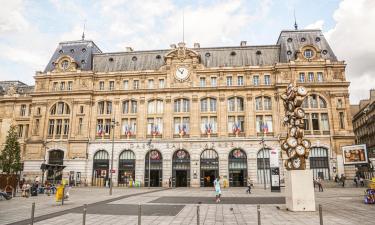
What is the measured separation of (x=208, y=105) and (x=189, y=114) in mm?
3644

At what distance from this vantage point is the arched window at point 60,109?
52344 mm

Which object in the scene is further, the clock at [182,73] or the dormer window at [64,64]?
the dormer window at [64,64]

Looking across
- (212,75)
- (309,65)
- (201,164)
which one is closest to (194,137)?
(201,164)

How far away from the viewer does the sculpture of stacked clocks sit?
18.6m

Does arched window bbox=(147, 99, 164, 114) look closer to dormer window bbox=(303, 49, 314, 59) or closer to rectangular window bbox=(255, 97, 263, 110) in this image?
rectangular window bbox=(255, 97, 263, 110)

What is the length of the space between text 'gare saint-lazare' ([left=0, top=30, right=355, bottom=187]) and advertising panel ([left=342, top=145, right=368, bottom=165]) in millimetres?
4835

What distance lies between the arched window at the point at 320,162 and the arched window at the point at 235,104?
1339 cm

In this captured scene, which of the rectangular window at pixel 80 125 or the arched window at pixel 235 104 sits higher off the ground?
the arched window at pixel 235 104

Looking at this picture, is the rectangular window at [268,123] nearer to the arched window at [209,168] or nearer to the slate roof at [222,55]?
the arched window at [209,168]

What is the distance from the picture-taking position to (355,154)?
3934cm

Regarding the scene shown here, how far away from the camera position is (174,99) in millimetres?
50719

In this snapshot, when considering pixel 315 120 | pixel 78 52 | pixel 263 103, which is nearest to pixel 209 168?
pixel 263 103

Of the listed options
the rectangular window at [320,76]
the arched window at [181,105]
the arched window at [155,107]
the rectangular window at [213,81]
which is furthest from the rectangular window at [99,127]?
the rectangular window at [320,76]

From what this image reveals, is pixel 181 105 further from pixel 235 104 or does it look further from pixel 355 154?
pixel 355 154
